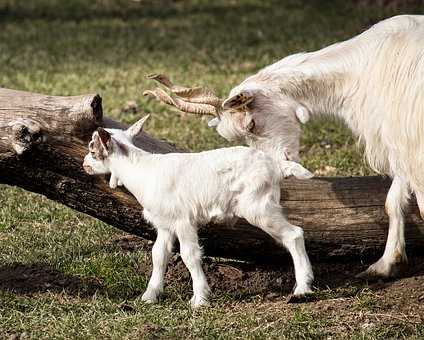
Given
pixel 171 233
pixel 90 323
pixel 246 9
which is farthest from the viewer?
pixel 246 9

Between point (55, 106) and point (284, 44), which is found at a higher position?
point (55, 106)

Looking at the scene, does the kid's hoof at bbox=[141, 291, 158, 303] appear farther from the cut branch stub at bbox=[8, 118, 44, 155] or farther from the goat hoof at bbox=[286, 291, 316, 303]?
the cut branch stub at bbox=[8, 118, 44, 155]

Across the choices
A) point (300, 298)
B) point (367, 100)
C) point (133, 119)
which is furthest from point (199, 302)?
point (133, 119)

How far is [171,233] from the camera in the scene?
18.8 ft

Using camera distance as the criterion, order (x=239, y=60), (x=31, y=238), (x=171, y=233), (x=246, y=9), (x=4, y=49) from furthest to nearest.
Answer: (x=246, y=9)
(x=4, y=49)
(x=239, y=60)
(x=31, y=238)
(x=171, y=233)

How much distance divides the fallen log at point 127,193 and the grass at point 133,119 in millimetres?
394

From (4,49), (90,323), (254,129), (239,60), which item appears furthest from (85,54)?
(90,323)

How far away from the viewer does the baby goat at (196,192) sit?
5609mm

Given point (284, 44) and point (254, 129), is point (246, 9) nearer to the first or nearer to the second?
point (284, 44)

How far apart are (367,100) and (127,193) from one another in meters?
1.50

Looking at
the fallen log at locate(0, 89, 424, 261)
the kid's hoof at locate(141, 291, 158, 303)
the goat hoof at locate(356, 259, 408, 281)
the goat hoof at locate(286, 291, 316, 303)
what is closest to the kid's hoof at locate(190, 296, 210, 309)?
the kid's hoof at locate(141, 291, 158, 303)

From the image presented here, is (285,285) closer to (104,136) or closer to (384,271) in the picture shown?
(384,271)

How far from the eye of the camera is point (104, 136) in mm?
5672

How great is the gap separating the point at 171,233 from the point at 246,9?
38.8 feet
